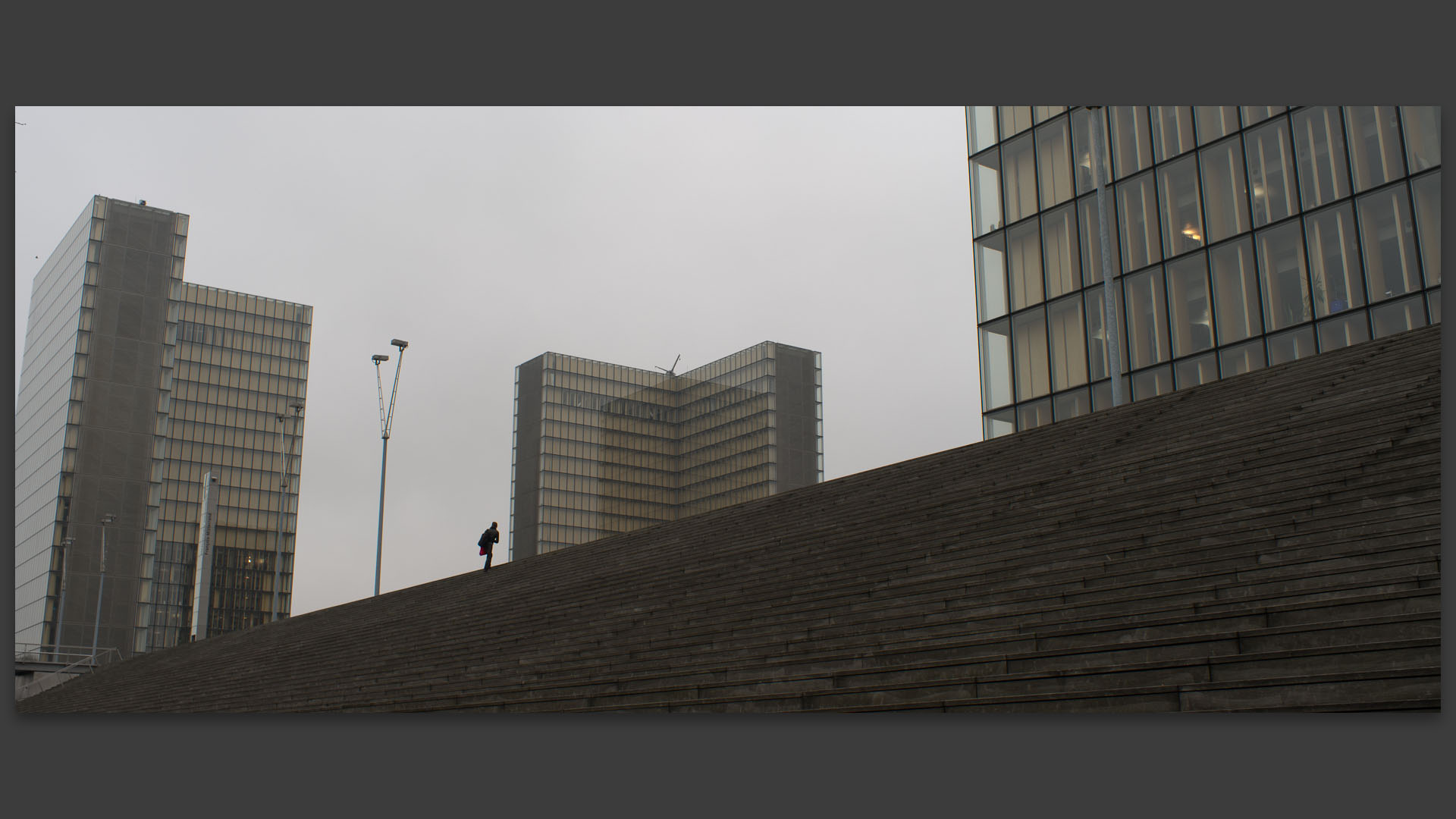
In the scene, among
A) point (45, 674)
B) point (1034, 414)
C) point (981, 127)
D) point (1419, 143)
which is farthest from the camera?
point (45, 674)

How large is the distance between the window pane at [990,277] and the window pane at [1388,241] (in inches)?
398

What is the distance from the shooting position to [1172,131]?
30.3 metres

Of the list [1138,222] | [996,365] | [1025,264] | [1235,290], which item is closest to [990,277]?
[1025,264]

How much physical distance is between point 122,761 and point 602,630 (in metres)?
6.13

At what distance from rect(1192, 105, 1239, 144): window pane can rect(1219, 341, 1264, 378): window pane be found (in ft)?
17.4

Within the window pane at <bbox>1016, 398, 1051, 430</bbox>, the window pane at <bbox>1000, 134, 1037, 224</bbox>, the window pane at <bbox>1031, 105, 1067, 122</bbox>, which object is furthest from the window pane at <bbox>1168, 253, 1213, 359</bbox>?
the window pane at <bbox>1031, 105, 1067, 122</bbox>

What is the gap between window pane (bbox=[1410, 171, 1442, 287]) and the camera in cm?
2406

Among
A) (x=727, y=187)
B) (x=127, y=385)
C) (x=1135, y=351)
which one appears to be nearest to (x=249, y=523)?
(x=127, y=385)

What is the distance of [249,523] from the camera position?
112 m

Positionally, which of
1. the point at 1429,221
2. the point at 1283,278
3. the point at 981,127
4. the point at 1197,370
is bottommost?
the point at 1197,370

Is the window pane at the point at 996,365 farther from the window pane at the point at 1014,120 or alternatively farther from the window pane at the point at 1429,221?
the window pane at the point at 1429,221

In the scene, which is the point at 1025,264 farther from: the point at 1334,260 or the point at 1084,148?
the point at 1334,260

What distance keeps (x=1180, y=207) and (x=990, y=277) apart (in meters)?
5.94

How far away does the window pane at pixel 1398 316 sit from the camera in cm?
2422
